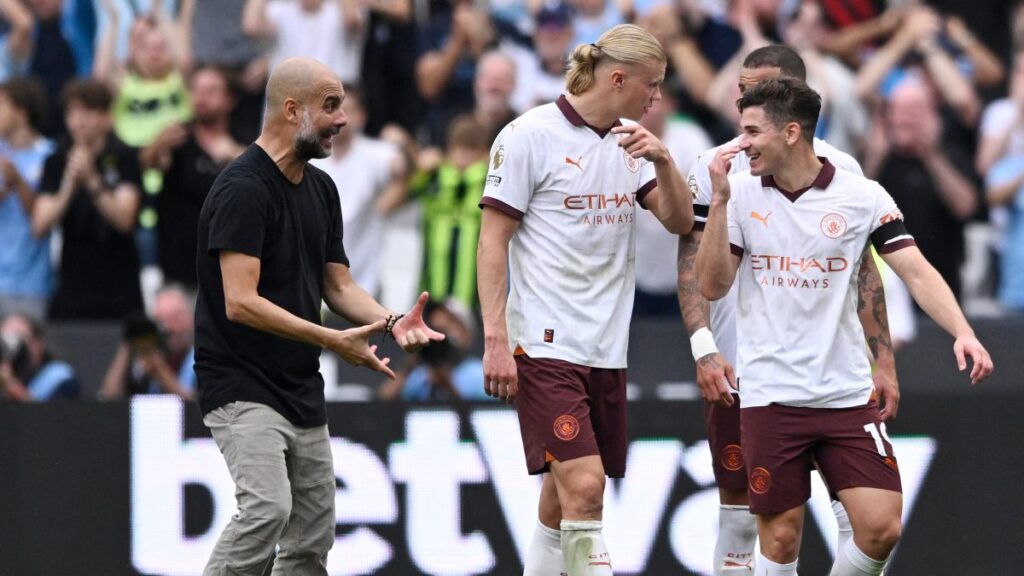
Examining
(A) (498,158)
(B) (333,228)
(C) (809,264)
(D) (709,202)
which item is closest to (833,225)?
(C) (809,264)

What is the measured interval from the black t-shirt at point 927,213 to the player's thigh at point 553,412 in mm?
5303

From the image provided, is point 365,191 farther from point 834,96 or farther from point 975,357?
point 975,357

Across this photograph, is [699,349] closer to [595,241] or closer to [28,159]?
[595,241]

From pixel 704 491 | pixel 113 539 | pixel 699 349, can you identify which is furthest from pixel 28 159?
pixel 699 349

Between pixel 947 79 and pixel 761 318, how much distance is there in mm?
6542

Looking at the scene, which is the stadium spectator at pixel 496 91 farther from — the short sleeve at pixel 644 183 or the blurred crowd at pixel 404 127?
the short sleeve at pixel 644 183

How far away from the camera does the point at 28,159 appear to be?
1277 centimetres

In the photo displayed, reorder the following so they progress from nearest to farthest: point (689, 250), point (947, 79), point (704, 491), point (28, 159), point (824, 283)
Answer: point (824, 283) < point (689, 250) < point (704, 491) < point (28, 159) < point (947, 79)

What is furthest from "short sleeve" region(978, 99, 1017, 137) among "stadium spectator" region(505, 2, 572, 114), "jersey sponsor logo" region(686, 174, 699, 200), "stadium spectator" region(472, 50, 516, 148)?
"jersey sponsor logo" region(686, 174, 699, 200)

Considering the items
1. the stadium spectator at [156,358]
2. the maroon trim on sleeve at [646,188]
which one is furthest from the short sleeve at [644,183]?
the stadium spectator at [156,358]

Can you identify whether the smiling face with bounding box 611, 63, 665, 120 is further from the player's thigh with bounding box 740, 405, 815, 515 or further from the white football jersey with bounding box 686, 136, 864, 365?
the player's thigh with bounding box 740, 405, 815, 515

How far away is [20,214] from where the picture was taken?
12633 millimetres

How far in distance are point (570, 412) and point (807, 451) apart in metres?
1.02

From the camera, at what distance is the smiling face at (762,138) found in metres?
7.55
